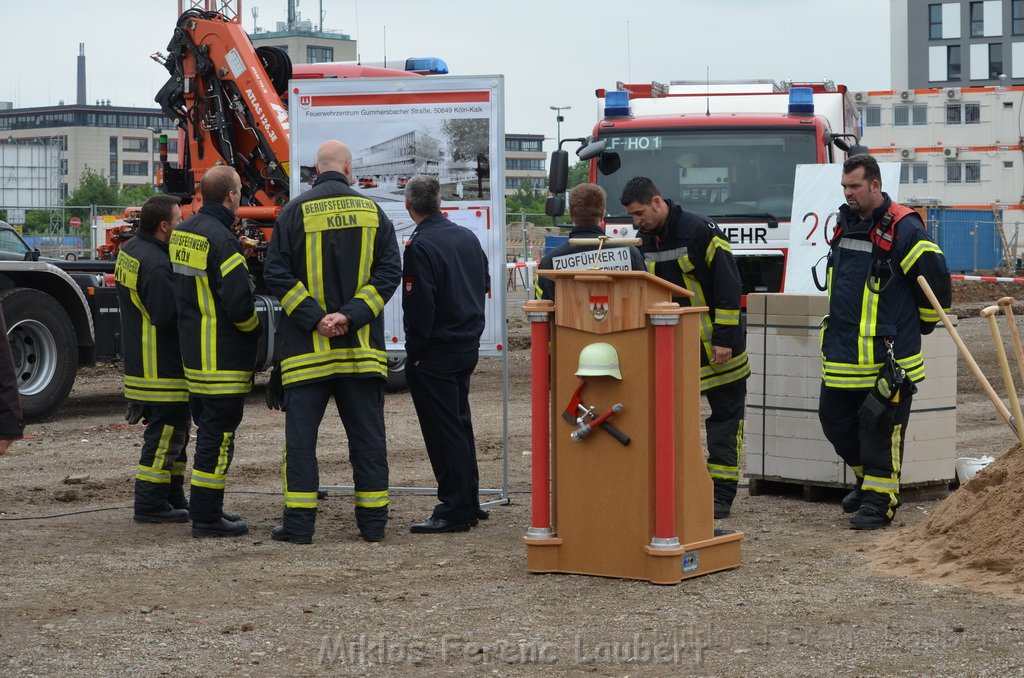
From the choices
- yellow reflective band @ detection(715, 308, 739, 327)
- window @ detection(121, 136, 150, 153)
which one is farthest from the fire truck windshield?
window @ detection(121, 136, 150, 153)

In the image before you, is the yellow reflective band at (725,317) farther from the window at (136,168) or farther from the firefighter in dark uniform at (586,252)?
the window at (136,168)

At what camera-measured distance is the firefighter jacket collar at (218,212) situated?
25.4ft

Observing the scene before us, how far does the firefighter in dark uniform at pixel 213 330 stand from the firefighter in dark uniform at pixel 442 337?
2.98ft

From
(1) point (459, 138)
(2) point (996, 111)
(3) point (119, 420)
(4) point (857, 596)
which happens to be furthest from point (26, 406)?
(2) point (996, 111)

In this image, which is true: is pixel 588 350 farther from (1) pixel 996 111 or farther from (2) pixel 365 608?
(1) pixel 996 111

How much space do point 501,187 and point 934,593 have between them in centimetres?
389

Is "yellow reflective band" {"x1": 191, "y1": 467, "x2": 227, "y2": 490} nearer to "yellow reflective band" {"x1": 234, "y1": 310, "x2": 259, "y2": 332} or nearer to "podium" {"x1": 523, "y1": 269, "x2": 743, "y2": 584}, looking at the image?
"yellow reflective band" {"x1": 234, "y1": 310, "x2": 259, "y2": 332}

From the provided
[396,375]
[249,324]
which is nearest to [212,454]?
[249,324]

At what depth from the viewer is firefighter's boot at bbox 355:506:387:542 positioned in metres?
7.53

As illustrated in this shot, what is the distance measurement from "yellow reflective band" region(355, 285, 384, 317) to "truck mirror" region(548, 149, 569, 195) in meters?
6.62

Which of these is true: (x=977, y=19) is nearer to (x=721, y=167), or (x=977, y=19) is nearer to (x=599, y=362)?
(x=721, y=167)

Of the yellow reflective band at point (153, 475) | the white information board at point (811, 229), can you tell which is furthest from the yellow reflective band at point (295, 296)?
the white information board at point (811, 229)

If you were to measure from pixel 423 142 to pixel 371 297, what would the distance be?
190 cm

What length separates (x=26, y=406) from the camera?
1266cm
